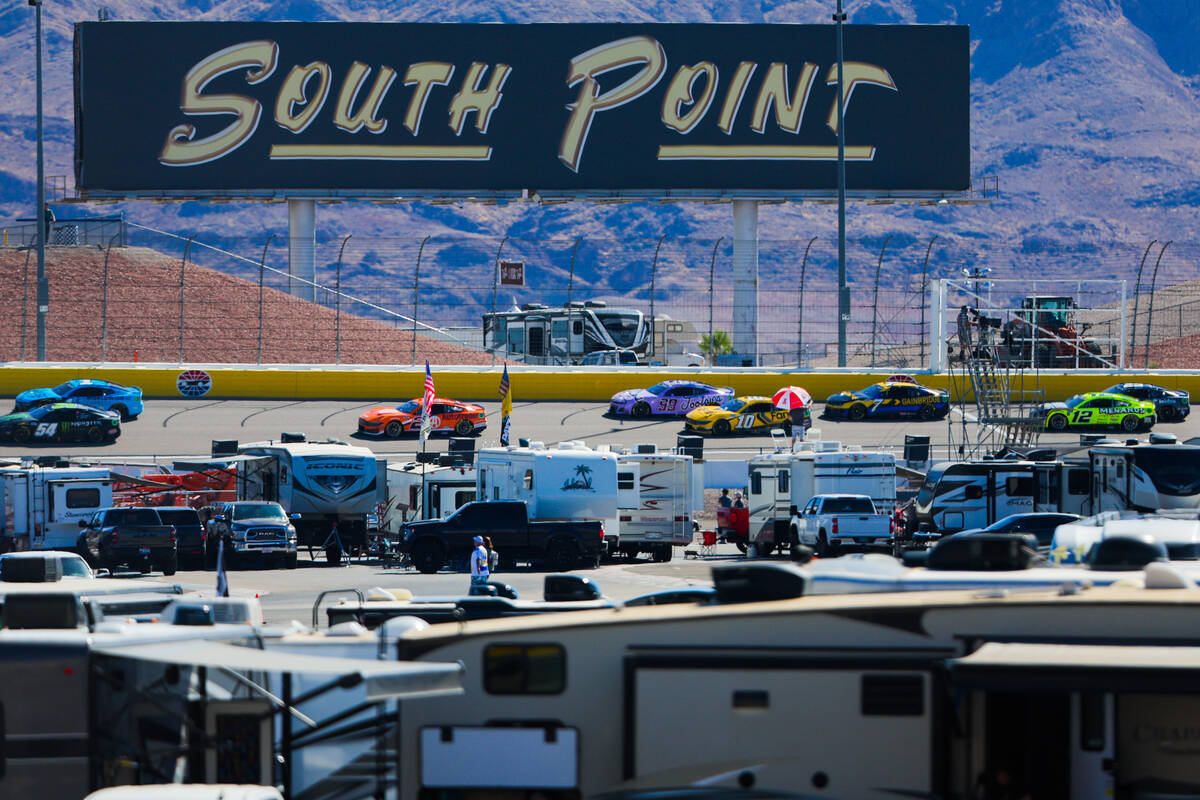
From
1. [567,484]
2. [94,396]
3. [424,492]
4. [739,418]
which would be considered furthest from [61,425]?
[739,418]

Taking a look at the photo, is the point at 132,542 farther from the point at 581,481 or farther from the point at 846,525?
the point at 846,525

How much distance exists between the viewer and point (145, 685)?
766 centimetres

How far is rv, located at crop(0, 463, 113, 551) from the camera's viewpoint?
26984 mm

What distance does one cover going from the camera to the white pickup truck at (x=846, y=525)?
90.3ft

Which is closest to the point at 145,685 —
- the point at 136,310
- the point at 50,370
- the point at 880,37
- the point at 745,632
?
the point at 745,632

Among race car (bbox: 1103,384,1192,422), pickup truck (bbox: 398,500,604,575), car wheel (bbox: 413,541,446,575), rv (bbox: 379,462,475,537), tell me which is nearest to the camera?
car wheel (bbox: 413,541,446,575)

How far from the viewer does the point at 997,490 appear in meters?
28.5

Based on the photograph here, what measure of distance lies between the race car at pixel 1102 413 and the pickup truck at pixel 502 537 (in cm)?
1895

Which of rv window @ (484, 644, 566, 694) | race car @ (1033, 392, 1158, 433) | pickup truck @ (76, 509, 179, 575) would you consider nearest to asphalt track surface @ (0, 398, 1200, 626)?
race car @ (1033, 392, 1158, 433)

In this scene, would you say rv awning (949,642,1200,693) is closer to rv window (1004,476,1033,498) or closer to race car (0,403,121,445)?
rv window (1004,476,1033,498)

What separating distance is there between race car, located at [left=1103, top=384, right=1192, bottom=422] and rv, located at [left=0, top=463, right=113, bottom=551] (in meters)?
28.2

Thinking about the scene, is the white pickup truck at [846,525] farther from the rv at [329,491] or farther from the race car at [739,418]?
the race car at [739,418]

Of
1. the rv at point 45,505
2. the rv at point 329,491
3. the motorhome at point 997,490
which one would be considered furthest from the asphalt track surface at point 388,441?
the motorhome at point 997,490

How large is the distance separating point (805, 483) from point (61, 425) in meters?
19.9
